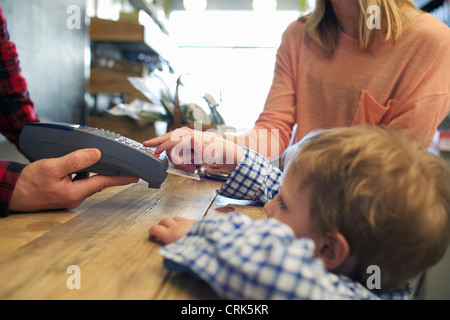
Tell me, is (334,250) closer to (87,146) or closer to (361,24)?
(87,146)

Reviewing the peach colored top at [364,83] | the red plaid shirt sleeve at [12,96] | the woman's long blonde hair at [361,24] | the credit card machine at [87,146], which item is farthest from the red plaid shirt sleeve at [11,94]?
the woman's long blonde hair at [361,24]

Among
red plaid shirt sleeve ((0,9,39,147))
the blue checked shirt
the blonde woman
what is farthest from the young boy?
red plaid shirt sleeve ((0,9,39,147))

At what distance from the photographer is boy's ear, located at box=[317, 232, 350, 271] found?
44 cm

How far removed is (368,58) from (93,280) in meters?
0.89

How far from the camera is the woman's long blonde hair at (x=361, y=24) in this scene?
3.03 feet

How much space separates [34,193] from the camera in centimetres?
62

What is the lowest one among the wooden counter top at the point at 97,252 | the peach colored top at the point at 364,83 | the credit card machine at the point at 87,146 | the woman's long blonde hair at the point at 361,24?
the wooden counter top at the point at 97,252

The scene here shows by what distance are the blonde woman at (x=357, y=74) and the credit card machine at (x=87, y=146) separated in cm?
9

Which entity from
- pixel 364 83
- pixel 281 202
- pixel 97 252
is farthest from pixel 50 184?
pixel 364 83

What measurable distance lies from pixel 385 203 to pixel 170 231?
273mm

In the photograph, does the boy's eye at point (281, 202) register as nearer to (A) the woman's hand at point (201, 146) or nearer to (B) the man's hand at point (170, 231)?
(B) the man's hand at point (170, 231)

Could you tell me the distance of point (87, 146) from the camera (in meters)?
0.65
